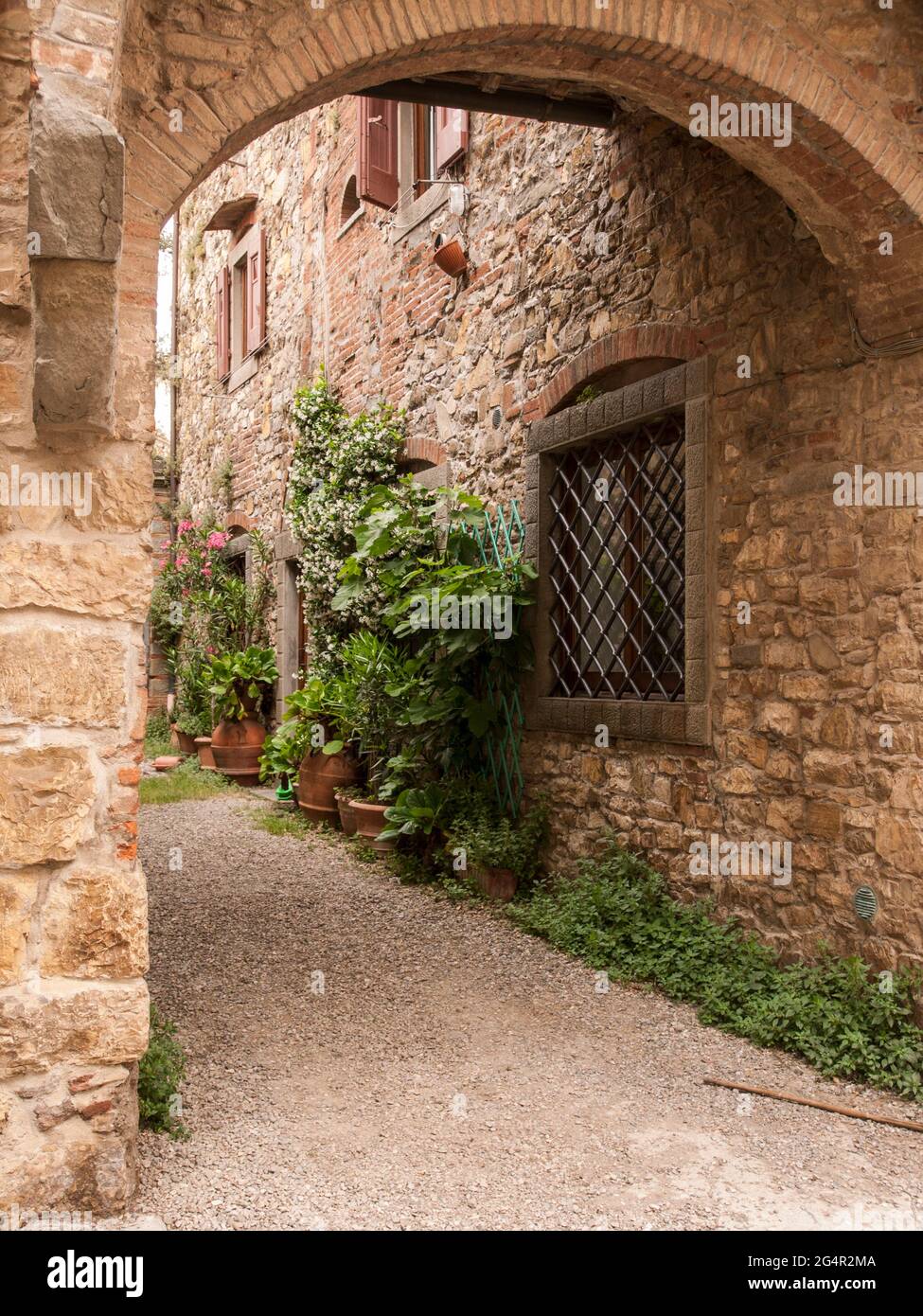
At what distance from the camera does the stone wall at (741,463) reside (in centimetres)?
364

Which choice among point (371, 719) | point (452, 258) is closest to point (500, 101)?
point (452, 258)

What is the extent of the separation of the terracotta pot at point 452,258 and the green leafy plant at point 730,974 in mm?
3546

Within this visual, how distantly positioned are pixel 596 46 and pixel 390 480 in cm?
431

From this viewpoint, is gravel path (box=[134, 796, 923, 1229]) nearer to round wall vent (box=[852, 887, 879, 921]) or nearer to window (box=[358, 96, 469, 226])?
round wall vent (box=[852, 887, 879, 921])

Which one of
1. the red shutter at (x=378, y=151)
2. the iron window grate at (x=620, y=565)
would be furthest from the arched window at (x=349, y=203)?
the iron window grate at (x=620, y=565)

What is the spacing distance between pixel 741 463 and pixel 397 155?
4239 millimetres

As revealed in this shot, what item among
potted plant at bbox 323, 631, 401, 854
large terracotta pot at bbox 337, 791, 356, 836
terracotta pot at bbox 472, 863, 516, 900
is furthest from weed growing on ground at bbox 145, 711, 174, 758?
terracotta pot at bbox 472, 863, 516, 900

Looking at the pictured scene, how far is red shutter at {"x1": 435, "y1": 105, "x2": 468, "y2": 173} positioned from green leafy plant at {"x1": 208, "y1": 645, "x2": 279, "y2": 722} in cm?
458

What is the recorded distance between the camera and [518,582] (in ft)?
18.3

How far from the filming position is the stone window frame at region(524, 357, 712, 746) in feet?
14.3

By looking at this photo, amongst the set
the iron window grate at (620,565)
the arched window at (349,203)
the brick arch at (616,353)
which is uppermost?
the arched window at (349,203)

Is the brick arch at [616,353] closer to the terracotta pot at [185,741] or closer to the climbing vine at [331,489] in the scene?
the climbing vine at [331,489]

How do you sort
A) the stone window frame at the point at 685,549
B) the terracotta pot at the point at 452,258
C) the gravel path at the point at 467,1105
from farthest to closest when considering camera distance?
the terracotta pot at the point at 452,258 → the stone window frame at the point at 685,549 → the gravel path at the point at 467,1105

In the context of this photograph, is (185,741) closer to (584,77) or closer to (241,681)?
(241,681)
